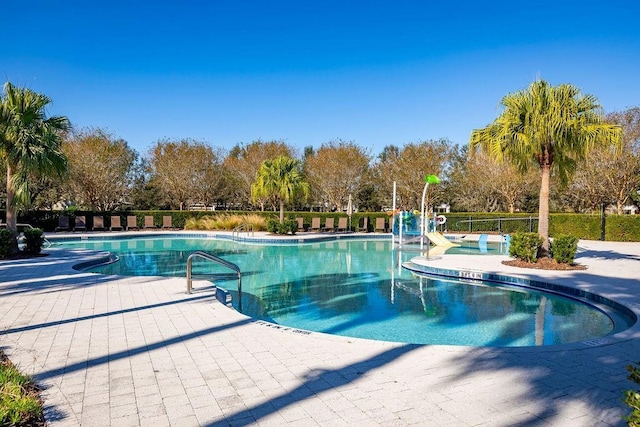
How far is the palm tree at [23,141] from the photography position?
11.5 m

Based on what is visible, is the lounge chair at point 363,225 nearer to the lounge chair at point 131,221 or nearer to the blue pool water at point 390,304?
the blue pool water at point 390,304

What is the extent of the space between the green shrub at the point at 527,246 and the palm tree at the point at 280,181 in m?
12.5

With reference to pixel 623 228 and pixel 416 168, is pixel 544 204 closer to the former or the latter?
pixel 623 228

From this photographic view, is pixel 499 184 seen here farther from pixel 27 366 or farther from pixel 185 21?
pixel 27 366

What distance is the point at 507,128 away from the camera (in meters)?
11.2

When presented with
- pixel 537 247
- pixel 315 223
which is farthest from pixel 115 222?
pixel 537 247

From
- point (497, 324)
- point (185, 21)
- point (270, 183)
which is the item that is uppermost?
point (185, 21)

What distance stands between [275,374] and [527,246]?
9696 millimetres

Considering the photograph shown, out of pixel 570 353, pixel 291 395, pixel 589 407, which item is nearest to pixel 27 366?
pixel 291 395

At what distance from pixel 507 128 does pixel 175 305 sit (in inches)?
356

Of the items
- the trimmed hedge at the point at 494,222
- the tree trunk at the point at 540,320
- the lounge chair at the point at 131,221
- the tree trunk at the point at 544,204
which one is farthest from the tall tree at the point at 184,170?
the tree trunk at the point at 540,320

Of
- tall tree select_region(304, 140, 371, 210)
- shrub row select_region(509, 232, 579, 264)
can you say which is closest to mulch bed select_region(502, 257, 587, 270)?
shrub row select_region(509, 232, 579, 264)

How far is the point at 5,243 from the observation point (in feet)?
39.4

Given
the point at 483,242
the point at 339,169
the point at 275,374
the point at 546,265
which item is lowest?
the point at 275,374
